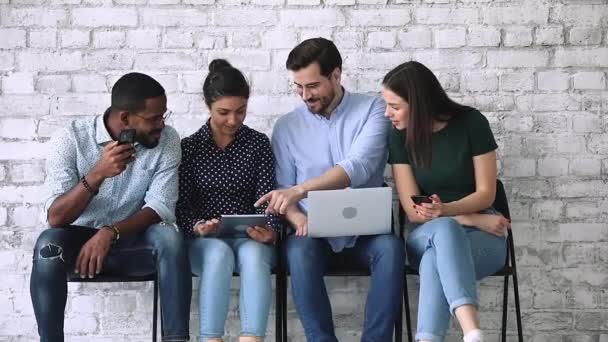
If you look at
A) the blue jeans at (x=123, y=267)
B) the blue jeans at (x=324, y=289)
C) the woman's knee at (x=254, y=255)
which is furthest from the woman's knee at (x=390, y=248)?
the blue jeans at (x=123, y=267)

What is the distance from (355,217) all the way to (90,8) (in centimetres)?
135

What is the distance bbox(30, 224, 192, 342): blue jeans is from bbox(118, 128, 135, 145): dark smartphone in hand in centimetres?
30

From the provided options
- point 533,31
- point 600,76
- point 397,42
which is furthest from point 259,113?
point 600,76

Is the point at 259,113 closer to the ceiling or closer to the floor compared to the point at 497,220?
closer to the ceiling

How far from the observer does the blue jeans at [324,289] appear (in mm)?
2666

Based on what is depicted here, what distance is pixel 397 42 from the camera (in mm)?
3252

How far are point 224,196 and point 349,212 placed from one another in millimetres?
514

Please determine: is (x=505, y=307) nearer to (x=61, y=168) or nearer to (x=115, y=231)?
(x=115, y=231)

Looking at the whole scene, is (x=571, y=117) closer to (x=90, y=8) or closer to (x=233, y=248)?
(x=233, y=248)

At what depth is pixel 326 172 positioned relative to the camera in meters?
2.92

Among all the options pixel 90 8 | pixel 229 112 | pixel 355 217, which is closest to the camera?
pixel 355 217

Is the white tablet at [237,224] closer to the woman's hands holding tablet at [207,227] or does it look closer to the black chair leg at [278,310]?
the woman's hands holding tablet at [207,227]

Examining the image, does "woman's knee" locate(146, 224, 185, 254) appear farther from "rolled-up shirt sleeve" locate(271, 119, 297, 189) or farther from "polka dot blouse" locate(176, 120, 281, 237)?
"rolled-up shirt sleeve" locate(271, 119, 297, 189)

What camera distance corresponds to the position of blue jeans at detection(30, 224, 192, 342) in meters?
2.52
